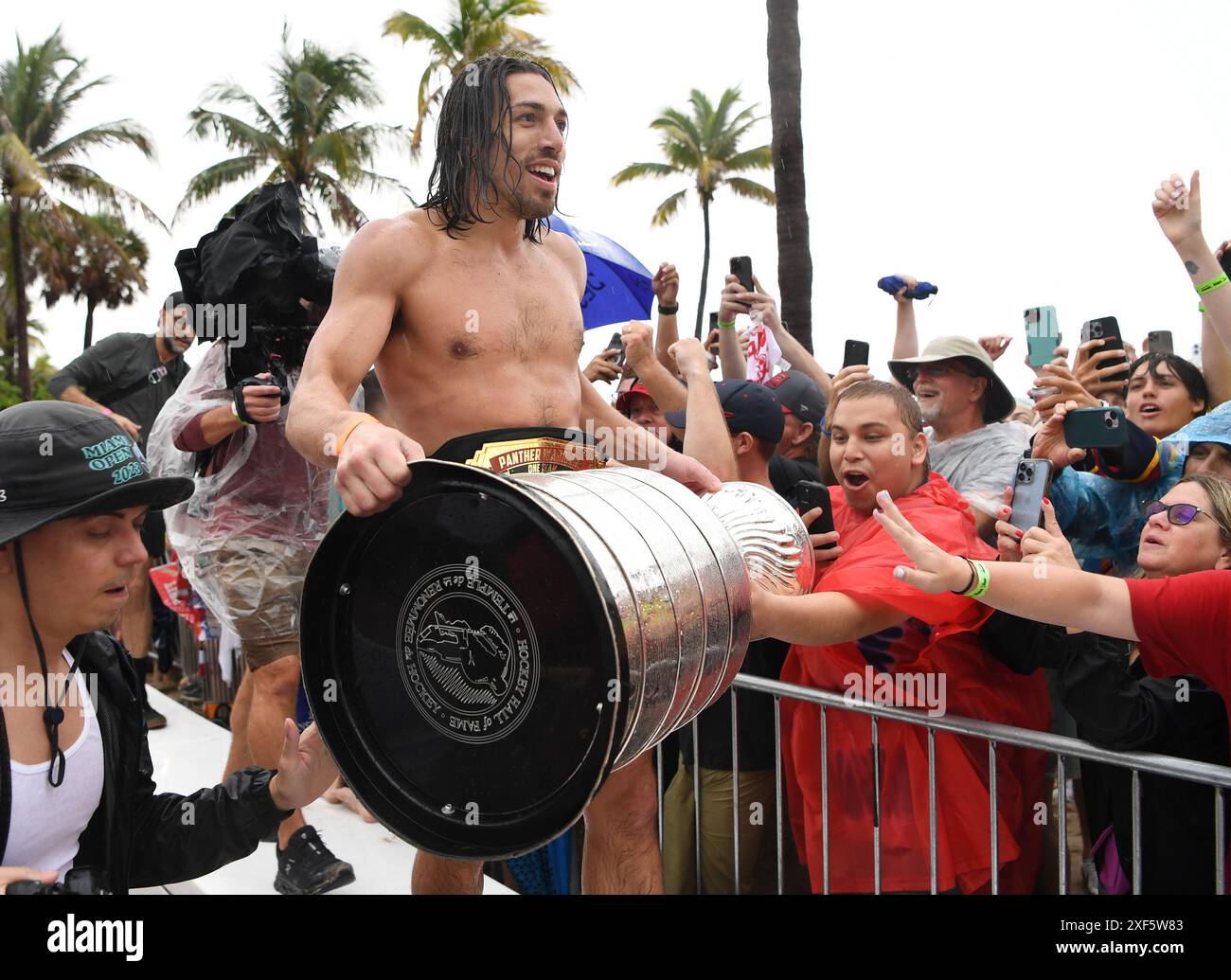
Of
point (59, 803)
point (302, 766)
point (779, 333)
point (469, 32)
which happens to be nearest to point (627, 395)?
point (779, 333)

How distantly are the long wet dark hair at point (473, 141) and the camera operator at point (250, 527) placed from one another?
1.34 m

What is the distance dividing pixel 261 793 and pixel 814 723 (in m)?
1.72

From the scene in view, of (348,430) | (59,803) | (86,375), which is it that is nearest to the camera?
(348,430)

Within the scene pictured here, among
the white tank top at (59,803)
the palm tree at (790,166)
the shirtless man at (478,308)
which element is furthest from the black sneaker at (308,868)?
the palm tree at (790,166)

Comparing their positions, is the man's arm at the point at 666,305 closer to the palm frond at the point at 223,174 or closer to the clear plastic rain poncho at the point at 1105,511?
the clear plastic rain poncho at the point at 1105,511

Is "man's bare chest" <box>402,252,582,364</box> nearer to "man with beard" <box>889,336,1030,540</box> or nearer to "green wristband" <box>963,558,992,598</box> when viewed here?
"green wristband" <box>963,558,992,598</box>

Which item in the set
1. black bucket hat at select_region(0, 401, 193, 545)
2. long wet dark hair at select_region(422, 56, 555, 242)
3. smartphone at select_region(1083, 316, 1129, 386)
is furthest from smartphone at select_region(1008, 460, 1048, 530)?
black bucket hat at select_region(0, 401, 193, 545)

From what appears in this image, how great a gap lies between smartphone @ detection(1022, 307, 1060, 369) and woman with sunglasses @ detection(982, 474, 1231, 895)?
0.70m

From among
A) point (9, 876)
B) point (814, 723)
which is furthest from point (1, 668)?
point (814, 723)

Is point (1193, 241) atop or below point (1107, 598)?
atop

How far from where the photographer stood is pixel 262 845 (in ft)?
12.3

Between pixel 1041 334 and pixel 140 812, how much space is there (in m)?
2.95

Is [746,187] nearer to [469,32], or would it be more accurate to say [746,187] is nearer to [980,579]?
[469,32]

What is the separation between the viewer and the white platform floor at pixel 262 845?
11.2ft
